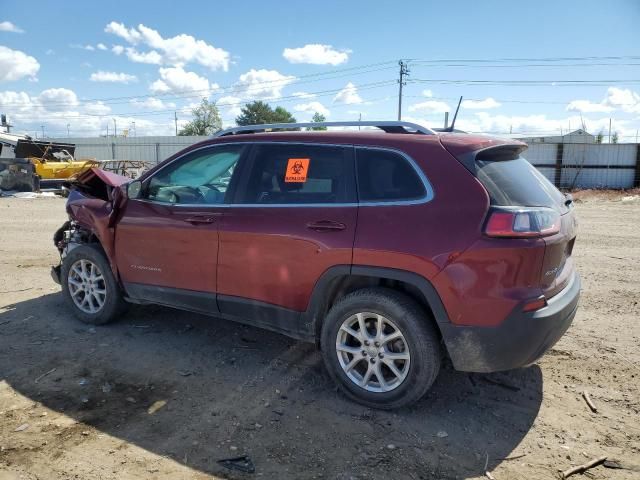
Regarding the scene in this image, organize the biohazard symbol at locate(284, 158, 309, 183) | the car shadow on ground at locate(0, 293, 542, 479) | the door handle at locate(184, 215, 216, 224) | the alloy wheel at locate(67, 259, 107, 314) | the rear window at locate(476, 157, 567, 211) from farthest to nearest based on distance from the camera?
1. the alloy wheel at locate(67, 259, 107, 314)
2. the door handle at locate(184, 215, 216, 224)
3. the biohazard symbol at locate(284, 158, 309, 183)
4. the rear window at locate(476, 157, 567, 211)
5. the car shadow on ground at locate(0, 293, 542, 479)

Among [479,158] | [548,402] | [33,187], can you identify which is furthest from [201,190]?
[33,187]

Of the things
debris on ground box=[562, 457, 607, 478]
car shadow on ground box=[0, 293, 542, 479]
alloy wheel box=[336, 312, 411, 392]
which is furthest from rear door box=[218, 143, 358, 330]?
debris on ground box=[562, 457, 607, 478]

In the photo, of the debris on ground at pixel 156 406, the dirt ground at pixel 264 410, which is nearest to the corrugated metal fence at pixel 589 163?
the dirt ground at pixel 264 410

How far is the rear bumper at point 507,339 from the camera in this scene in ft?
9.86

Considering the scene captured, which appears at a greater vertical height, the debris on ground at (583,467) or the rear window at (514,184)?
the rear window at (514,184)

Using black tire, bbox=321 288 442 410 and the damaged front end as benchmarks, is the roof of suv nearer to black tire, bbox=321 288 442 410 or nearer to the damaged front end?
black tire, bbox=321 288 442 410

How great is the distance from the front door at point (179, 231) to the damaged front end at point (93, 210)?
0.13 m

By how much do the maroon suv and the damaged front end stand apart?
312 millimetres

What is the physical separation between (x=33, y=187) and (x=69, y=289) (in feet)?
51.5

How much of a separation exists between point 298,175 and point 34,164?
60.3 ft

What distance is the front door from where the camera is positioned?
13.3ft

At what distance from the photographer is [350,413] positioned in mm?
3396

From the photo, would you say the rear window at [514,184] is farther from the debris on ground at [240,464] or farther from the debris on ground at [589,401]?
the debris on ground at [240,464]

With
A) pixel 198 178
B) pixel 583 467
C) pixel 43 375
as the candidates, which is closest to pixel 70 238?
pixel 43 375
